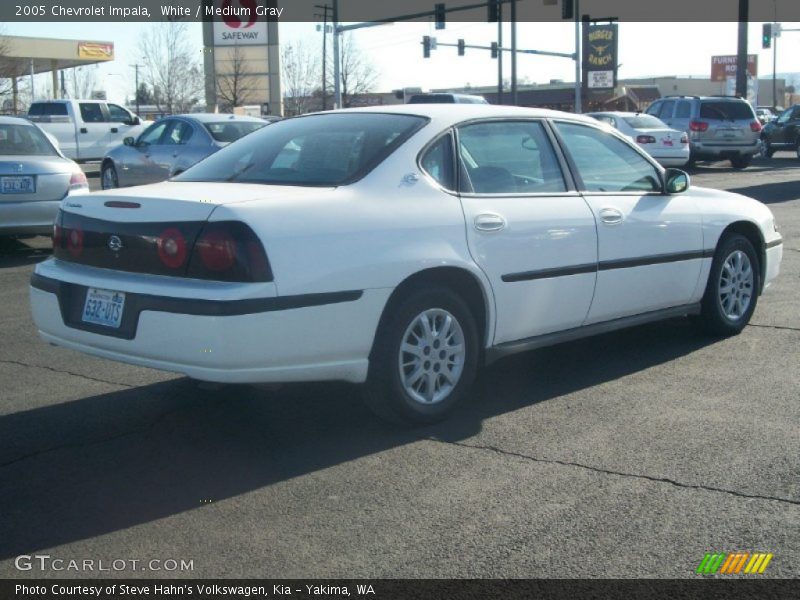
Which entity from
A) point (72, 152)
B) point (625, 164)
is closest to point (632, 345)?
point (625, 164)

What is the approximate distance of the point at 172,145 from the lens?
14812 millimetres

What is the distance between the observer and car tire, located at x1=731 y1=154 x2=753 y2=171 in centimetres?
2625

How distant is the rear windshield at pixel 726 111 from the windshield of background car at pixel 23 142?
61.8 ft

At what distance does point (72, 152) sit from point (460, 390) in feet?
79.4

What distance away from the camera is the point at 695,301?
6.69m

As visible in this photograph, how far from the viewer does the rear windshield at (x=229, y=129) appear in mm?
14757

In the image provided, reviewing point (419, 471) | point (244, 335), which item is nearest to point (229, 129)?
point (244, 335)

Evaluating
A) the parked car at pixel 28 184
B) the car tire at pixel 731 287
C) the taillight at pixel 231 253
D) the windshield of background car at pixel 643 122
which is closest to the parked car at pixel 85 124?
the windshield of background car at pixel 643 122

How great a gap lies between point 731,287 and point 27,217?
6.96 meters

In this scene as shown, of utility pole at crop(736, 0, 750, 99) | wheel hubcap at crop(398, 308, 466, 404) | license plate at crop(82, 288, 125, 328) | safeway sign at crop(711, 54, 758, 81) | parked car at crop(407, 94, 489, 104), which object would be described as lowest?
wheel hubcap at crop(398, 308, 466, 404)

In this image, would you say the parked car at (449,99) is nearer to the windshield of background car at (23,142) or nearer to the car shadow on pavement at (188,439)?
the windshield of background car at (23,142)

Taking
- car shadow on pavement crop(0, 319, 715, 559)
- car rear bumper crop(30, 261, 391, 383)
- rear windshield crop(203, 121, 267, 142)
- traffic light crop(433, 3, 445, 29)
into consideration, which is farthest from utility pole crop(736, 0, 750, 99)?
car rear bumper crop(30, 261, 391, 383)

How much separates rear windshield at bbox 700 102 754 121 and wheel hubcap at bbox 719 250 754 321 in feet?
66.0

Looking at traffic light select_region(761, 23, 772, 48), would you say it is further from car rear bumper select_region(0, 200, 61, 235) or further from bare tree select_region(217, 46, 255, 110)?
car rear bumper select_region(0, 200, 61, 235)
